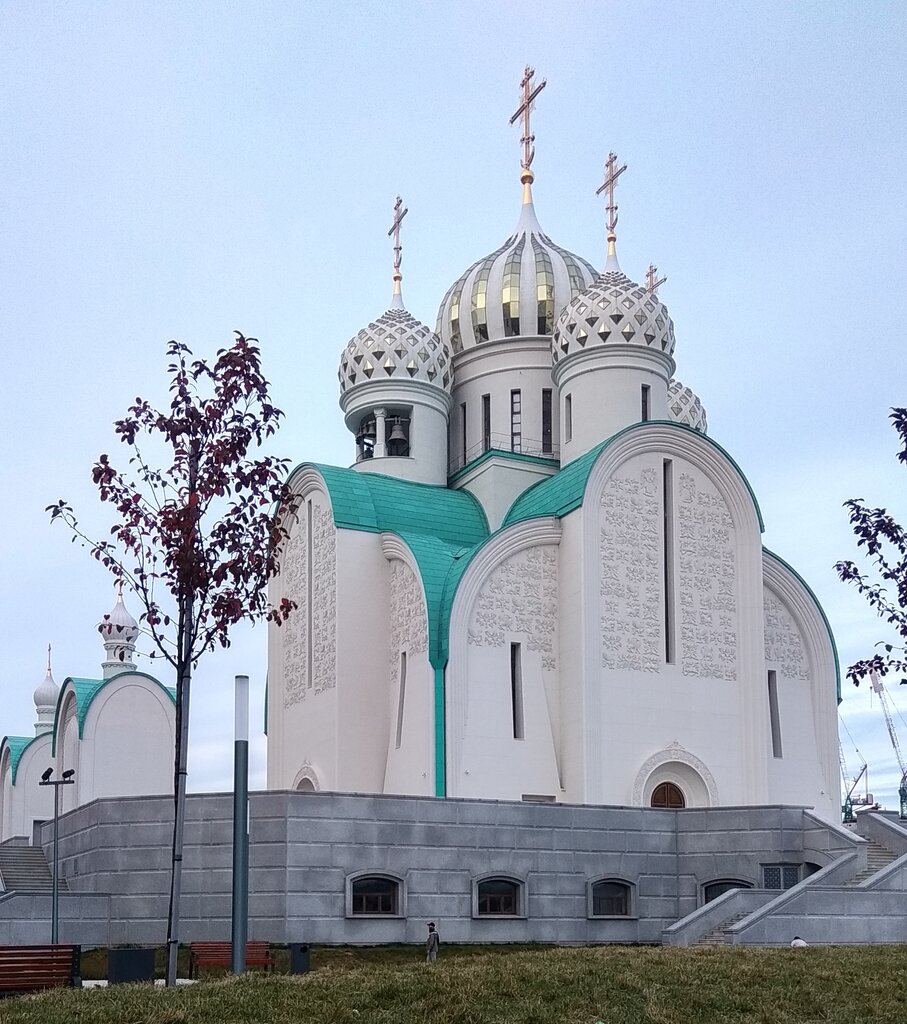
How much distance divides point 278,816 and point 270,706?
8916mm

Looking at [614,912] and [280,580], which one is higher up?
[280,580]

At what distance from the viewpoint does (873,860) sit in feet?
70.8

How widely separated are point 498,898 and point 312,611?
26.0ft

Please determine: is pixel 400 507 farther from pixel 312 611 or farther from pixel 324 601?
pixel 312 611

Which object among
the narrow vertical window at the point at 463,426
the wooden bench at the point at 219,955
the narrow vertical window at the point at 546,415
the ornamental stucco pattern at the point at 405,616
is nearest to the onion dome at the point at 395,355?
the narrow vertical window at the point at 463,426

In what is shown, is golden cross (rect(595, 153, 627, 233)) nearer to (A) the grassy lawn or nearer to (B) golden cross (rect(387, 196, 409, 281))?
(B) golden cross (rect(387, 196, 409, 281))

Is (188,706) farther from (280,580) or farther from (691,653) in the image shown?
(280,580)

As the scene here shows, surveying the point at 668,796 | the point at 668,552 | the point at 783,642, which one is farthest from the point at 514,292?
the point at 668,796

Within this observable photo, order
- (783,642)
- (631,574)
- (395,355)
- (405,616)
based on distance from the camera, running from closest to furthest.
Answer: (631,574) → (405,616) → (783,642) → (395,355)

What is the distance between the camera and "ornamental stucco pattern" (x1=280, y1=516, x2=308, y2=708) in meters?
27.2

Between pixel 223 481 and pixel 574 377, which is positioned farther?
pixel 574 377

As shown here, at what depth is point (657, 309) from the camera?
94.2 ft

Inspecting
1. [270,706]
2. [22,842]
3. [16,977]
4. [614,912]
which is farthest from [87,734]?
[16,977]

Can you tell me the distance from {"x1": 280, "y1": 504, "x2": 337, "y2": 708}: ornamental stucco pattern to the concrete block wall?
555 cm
